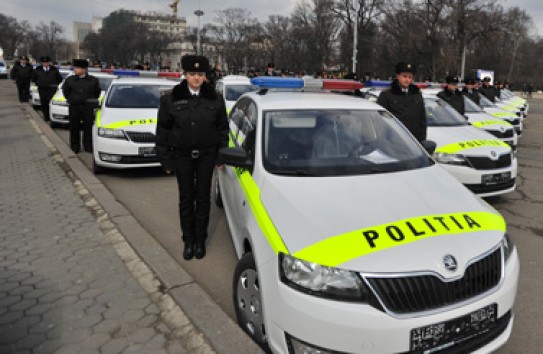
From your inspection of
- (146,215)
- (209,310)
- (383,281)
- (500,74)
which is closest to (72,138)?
(146,215)

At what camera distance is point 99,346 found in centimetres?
289

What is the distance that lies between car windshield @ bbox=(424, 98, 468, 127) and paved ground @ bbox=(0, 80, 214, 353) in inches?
198

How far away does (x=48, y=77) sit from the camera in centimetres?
1259

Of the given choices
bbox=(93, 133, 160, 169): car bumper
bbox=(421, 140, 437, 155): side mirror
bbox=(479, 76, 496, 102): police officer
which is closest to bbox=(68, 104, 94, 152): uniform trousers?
bbox=(93, 133, 160, 169): car bumper

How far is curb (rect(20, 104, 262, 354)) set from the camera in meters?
2.89

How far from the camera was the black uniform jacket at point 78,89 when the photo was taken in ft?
28.8

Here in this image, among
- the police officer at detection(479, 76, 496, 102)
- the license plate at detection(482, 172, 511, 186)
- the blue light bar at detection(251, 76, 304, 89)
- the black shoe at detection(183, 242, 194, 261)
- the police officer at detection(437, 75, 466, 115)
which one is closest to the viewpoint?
the black shoe at detection(183, 242, 194, 261)

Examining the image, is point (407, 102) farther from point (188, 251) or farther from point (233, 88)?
point (233, 88)

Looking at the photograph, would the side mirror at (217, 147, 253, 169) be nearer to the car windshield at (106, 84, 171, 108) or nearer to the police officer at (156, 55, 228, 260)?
the police officer at (156, 55, 228, 260)

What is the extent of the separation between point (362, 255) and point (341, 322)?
35cm

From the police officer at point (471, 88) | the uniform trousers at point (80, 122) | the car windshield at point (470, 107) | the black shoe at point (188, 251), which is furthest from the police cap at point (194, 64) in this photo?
the police officer at point (471, 88)

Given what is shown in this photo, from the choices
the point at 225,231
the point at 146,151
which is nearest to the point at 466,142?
the point at 225,231

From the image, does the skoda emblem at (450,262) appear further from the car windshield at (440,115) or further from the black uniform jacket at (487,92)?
the black uniform jacket at (487,92)

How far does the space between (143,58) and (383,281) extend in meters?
95.9
